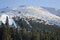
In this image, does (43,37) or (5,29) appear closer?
(5,29)

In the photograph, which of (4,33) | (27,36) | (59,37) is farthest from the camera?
(59,37)

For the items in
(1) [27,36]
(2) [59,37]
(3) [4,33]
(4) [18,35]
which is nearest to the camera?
(3) [4,33]

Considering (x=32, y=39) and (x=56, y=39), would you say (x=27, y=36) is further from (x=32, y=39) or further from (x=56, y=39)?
(x=56, y=39)

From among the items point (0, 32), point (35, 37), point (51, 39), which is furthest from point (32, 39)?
point (0, 32)

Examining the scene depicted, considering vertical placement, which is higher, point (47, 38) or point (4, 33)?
point (4, 33)

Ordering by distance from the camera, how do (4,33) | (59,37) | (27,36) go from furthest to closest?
1. (59,37)
2. (27,36)
3. (4,33)

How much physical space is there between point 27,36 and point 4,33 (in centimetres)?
4241

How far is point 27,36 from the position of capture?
4102 inches

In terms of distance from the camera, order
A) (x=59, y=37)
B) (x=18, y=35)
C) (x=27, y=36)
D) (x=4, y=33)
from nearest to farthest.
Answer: (x=4, y=33), (x=18, y=35), (x=27, y=36), (x=59, y=37)

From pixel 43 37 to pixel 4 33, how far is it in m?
44.8

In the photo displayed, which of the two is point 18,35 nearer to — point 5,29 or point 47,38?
point 47,38

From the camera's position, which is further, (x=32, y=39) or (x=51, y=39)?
(x=51, y=39)

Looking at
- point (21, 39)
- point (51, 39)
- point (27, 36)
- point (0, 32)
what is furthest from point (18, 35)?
point (0, 32)

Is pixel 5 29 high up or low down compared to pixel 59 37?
up
